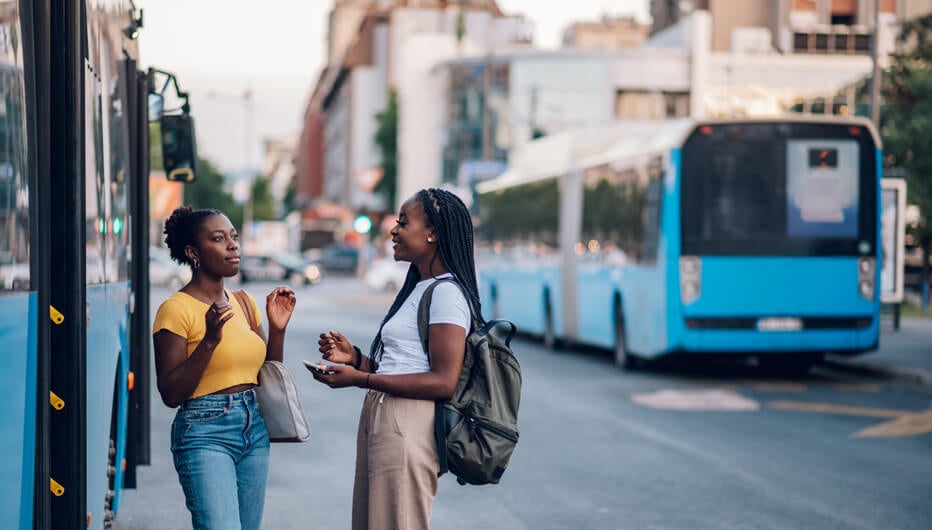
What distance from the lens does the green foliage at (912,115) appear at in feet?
91.7

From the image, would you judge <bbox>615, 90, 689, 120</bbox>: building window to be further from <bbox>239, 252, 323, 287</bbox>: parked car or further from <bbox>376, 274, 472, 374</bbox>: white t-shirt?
<bbox>376, 274, 472, 374</bbox>: white t-shirt

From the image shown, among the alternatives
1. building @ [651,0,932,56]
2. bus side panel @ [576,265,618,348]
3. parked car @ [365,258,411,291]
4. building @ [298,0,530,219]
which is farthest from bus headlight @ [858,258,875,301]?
building @ [651,0,932,56]

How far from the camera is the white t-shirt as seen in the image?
4.42 m

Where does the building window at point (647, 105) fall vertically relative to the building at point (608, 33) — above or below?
below

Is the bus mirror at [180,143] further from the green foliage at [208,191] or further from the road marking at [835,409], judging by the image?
the green foliage at [208,191]

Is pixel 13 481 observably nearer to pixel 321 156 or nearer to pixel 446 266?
pixel 446 266

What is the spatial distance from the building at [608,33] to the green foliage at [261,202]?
202ft

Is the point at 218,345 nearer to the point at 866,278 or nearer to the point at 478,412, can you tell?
the point at 478,412

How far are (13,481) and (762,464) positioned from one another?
7224 mm

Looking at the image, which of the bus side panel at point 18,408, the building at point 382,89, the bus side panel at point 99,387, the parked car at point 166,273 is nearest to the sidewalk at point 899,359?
the bus side panel at point 99,387

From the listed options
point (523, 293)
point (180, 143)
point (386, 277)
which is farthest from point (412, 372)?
point (386, 277)

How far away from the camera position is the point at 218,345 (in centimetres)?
482

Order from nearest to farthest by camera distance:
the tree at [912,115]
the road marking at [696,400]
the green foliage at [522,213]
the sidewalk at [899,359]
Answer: the road marking at [696,400] < the sidewalk at [899,359] < the green foliage at [522,213] < the tree at [912,115]

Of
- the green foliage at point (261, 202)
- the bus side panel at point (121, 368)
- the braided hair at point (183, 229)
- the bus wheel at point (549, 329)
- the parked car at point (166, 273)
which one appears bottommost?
the green foliage at point (261, 202)
